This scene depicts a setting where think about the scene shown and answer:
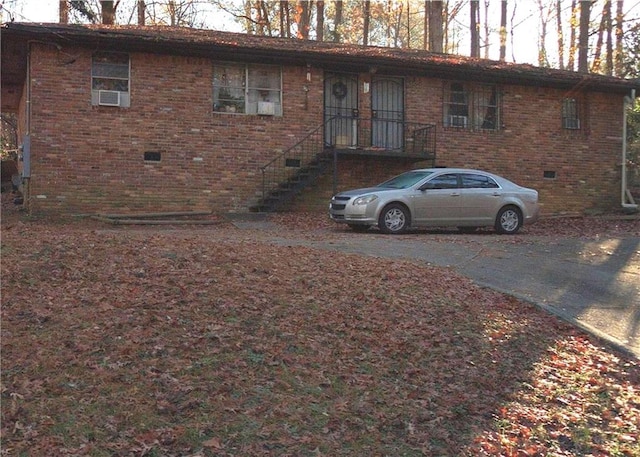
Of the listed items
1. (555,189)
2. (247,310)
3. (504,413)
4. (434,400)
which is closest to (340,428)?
(434,400)

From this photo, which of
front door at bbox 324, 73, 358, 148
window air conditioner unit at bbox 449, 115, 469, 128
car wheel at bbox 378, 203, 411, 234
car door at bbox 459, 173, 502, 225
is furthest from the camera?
window air conditioner unit at bbox 449, 115, 469, 128

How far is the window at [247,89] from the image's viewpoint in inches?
640

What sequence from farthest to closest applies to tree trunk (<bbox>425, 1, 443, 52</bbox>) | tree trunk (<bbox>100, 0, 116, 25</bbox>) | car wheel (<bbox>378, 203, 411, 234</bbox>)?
1. tree trunk (<bbox>425, 1, 443, 52</bbox>)
2. tree trunk (<bbox>100, 0, 116, 25</bbox>)
3. car wheel (<bbox>378, 203, 411, 234</bbox>)

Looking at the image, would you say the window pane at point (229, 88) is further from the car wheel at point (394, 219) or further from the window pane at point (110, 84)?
the car wheel at point (394, 219)

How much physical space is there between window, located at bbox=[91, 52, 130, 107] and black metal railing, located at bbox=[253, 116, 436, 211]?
4.11 m

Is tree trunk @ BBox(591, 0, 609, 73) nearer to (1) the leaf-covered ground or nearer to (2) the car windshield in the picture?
(2) the car windshield

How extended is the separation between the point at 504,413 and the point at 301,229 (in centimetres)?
938

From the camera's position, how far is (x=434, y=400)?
170 inches

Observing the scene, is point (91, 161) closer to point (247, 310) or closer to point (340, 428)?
point (247, 310)

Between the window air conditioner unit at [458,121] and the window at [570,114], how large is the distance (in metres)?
3.45

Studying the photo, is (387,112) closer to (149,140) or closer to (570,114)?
(570,114)

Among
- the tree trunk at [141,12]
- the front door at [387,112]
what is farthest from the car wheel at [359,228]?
the tree trunk at [141,12]

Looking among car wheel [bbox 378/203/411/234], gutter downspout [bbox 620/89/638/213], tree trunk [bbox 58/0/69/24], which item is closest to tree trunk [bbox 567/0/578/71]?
gutter downspout [bbox 620/89/638/213]

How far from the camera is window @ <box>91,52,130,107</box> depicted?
50.0 feet
